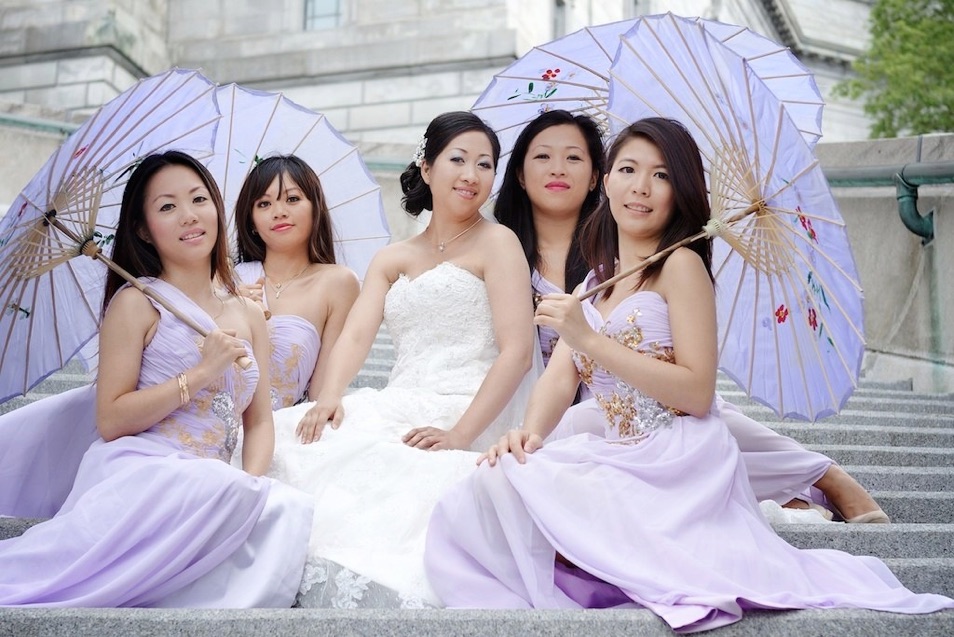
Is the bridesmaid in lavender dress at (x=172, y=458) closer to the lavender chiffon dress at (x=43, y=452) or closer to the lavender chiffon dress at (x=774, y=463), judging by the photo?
the lavender chiffon dress at (x=43, y=452)

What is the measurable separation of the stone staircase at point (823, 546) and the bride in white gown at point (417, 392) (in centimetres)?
51

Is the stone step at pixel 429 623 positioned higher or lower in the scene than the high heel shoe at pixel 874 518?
higher

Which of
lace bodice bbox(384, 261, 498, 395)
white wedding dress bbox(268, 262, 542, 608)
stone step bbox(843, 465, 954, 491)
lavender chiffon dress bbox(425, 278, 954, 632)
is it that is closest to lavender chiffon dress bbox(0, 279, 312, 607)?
white wedding dress bbox(268, 262, 542, 608)

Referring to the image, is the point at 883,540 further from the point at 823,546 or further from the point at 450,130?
the point at 450,130

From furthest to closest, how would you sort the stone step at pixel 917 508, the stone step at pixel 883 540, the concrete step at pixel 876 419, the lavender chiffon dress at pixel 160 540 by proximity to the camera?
the concrete step at pixel 876 419, the stone step at pixel 917 508, the stone step at pixel 883 540, the lavender chiffon dress at pixel 160 540

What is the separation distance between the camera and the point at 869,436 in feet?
18.4

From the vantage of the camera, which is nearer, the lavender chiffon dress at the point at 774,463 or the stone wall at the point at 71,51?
the lavender chiffon dress at the point at 774,463

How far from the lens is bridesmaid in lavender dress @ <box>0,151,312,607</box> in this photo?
3.15 m

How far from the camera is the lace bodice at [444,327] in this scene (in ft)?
15.1

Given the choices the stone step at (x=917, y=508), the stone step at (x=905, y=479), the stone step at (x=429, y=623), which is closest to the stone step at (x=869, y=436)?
the stone step at (x=905, y=479)

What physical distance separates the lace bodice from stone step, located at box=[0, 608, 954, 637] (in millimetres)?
1819

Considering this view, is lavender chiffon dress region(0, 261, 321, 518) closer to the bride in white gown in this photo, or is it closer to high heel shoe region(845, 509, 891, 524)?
the bride in white gown

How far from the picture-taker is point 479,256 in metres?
4.72

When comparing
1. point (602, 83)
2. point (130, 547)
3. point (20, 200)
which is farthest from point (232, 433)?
point (602, 83)
